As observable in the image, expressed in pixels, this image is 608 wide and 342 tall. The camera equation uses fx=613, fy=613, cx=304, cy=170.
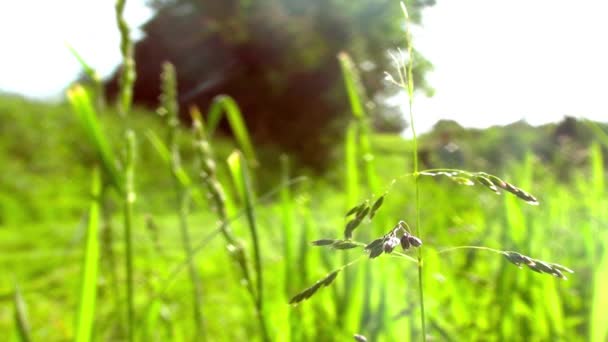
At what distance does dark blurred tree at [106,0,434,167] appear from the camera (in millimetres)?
8672

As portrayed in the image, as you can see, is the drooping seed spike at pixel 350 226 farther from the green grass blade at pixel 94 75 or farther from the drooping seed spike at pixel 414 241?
the green grass blade at pixel 94 75

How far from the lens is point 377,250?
0.26 meters

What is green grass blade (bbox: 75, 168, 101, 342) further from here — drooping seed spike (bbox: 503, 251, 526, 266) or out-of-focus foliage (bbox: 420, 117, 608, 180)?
out-of-focus foliage (bbox: 420, 117, 608, 180)

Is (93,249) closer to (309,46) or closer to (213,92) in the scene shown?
(309,46)

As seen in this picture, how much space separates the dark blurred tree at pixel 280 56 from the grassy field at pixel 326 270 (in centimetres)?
390

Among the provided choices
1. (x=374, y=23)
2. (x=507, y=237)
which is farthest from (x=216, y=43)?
(x=507, y=237)

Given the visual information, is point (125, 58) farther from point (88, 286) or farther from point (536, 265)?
point (536, 265)

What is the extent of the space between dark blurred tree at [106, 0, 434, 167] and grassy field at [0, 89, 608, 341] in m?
3.90

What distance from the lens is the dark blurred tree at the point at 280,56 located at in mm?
8672

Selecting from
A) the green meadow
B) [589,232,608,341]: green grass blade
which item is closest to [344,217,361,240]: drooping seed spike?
the green meadow

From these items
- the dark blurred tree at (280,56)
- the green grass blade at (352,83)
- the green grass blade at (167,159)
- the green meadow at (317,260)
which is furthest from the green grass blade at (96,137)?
the dark blurred tree at (280,56)

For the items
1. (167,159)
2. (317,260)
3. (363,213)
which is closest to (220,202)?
(363,213)

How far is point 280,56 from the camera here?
364 inches

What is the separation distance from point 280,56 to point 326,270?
8248mm
